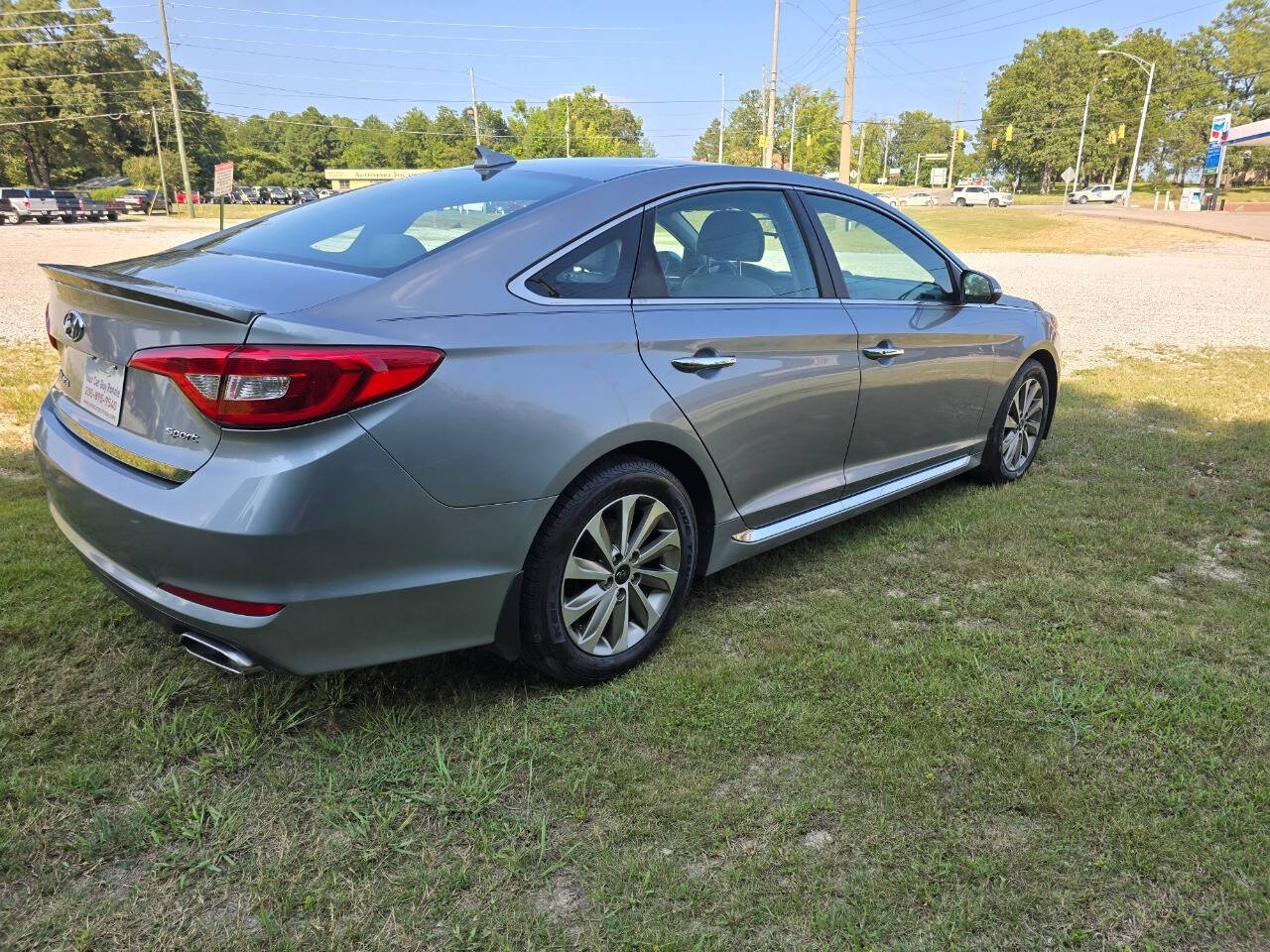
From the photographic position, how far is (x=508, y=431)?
234 cm

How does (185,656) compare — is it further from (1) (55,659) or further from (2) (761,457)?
(2) (761,457)

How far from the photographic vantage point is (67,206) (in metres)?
41.3

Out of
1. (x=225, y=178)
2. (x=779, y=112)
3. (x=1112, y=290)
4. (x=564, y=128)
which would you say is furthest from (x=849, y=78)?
(x=779, y=112)

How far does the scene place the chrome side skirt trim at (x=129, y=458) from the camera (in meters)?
2.17

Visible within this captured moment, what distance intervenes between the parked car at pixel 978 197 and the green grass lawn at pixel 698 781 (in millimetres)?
64947

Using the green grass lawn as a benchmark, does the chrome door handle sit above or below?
above

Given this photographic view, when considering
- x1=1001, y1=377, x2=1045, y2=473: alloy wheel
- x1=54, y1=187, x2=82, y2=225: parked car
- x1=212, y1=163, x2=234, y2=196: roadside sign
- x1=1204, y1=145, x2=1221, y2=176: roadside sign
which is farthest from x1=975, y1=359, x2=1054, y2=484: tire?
x1=1204, y1=145, x2=1221, y2=176: roadside sign

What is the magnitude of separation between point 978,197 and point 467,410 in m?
67.9

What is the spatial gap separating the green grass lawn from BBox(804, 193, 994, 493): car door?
0.65 m

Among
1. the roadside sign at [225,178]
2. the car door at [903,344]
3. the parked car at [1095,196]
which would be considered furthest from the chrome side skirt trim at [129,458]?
the parked car at [1095,196]

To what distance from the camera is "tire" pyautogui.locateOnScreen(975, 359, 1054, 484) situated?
4711mm

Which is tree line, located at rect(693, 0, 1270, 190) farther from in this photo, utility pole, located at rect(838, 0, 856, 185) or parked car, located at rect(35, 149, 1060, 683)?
parked car, located at rect(35, 149, 1060, 683)

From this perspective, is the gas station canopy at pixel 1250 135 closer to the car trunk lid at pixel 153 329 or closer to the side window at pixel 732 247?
the side window at pixel 732 247

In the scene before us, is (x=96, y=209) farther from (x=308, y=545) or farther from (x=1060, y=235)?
(x=308, y=545)
